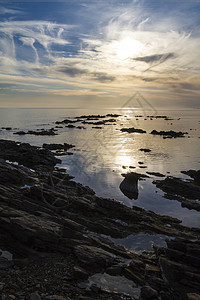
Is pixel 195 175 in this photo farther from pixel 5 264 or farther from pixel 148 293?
pixel 5 264

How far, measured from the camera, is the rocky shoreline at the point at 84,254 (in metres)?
12.9

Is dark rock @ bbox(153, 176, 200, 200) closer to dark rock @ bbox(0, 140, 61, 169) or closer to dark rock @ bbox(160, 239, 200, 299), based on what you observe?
dark rock @ bbox(160, 239, 200, 299)

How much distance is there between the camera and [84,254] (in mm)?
15742

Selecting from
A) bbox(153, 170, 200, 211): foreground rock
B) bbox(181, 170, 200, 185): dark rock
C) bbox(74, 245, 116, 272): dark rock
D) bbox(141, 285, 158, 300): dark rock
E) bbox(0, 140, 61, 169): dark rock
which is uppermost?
bbox(0, 140, 61, 169): dark rock

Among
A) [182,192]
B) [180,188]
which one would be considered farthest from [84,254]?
[180,188]

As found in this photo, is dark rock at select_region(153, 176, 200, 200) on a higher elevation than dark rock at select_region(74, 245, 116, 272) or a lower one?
higher

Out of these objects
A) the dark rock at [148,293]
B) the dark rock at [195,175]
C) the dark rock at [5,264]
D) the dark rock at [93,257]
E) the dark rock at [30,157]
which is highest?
the dark rock at [30,157]

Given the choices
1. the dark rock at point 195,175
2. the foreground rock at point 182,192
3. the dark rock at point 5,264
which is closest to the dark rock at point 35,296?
the dark rock at point 5,264

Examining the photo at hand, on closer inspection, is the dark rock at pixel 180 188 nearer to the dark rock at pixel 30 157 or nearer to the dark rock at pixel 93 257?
the dark rock at pixel 93 257

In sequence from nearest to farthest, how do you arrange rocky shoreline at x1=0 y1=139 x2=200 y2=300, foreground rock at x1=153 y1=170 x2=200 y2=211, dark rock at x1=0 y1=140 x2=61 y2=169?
rocky shoreline at x1=0 y1=139 x2=200 y2=300
foreground rock at x1=153 y1=170 x2=200 y2=211
dark rock at x1=0 y1=140 x2=61 y2=169

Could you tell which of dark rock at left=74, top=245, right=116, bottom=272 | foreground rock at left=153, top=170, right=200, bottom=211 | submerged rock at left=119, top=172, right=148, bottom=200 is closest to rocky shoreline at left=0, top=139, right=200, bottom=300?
dark rock at left=74, top=245, right=116, bottom=272

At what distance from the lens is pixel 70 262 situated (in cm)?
1539

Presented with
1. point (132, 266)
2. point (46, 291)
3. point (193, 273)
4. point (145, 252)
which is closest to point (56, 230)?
point (46, 291)

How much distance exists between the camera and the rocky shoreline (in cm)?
1290
